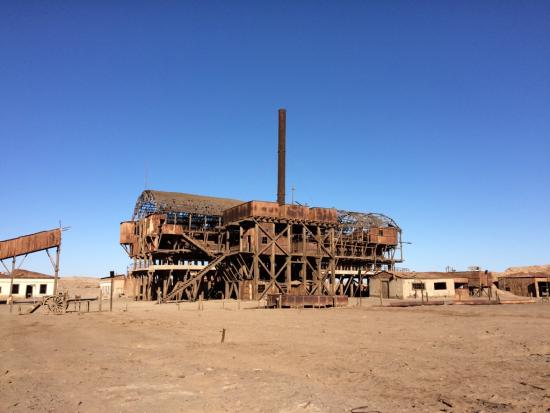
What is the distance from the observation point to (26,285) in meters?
58.9

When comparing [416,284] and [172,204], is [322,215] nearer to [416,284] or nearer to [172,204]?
[416,284]

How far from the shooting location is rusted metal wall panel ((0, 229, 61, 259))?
46.5 m

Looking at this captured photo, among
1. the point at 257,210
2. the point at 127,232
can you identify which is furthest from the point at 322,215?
the point at 127,232

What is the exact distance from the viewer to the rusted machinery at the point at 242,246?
49.7m

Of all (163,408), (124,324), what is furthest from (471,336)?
(124,324)

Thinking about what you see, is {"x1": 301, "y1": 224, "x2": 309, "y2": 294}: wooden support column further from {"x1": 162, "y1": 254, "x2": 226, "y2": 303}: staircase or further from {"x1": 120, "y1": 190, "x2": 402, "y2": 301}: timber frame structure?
{"x1": 162, "y1": 254, "x2": 226, "y2": 303}: staircase

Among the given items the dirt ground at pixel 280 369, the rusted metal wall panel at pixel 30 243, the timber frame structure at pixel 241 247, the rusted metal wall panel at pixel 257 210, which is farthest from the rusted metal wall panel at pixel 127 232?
the dirt ground at pixel 280 369

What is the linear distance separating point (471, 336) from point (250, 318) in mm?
13700

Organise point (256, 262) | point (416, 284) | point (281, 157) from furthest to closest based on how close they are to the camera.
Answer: point (416, 284) → point (281, 157) → point (256, 262)

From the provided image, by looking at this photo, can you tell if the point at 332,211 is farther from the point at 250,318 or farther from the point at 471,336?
the point at 471,336

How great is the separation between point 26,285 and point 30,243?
1502 cm

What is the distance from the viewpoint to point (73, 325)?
25.1m

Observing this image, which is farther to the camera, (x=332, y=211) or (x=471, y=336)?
(x=332, y=211)

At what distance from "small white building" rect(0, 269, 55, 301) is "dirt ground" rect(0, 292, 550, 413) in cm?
4029
